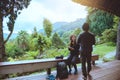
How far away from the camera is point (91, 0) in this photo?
5.05 m

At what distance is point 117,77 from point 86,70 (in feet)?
3.75

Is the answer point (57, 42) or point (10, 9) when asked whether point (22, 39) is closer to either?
point (57, 42)

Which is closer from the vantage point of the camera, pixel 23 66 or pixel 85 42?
pixel 85 42

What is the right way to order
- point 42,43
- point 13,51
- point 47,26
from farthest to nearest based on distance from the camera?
point 47,26 → point 42,43 → point 13,51

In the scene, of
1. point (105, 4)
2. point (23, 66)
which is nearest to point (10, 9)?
point (23, 66)

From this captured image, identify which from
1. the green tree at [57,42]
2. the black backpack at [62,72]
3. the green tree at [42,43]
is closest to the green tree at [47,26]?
the green tree at [57,42]

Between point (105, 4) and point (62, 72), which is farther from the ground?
point (105, 4)

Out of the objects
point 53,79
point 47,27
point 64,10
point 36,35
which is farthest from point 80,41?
point 64,10

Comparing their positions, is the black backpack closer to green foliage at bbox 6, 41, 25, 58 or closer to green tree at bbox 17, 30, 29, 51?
green foliage at bbox 6, 41, 25, 58

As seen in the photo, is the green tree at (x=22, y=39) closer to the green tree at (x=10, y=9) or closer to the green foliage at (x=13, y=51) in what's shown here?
the green foliage at (x=13, y=51)

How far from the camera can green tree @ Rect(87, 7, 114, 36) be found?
15.4m

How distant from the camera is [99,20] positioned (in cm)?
1584

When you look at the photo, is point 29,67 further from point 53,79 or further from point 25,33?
point 25,33

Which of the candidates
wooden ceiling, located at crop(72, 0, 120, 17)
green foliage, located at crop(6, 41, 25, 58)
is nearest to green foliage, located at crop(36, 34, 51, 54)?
green foliage, located at crop(6, 41, 25, 58)
